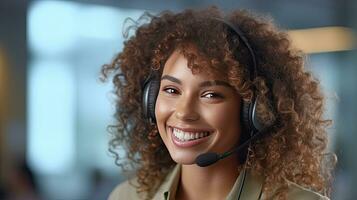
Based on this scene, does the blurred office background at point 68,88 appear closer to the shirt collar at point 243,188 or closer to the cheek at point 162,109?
the shirt collar at point 243,188

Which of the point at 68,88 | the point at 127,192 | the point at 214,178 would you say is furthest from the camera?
the point at 68,88

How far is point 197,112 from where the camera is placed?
1614 millimetres

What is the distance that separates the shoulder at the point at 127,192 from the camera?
6.25ft

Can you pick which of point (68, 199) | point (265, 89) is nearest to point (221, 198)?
point (265, 89)

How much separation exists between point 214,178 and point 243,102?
21cm

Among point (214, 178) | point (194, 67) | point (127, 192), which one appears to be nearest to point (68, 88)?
point (127, 192)

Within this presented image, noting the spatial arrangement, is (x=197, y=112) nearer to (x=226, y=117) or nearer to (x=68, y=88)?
(x=226, y=117)

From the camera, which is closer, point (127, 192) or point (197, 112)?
point (197, 112)

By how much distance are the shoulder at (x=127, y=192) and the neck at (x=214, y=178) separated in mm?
201

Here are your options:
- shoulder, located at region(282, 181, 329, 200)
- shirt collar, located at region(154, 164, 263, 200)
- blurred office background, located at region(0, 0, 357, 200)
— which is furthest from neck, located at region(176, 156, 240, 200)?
blurred office background, located at region(0, 0, 357, 200)

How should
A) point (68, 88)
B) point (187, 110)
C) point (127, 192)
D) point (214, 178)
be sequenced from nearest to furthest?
point (187, 110) → point (214, 178) → point (127, 192) → point (68, 88)

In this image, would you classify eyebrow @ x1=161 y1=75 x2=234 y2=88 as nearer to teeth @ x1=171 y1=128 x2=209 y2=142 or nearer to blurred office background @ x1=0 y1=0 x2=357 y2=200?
teeth @ x1=171 y1=128 x2=209 y2=142

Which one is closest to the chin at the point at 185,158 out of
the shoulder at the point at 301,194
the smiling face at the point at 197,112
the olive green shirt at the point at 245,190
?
the smiling face at the point at 197,112

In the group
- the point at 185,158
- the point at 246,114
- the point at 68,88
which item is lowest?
the point at 185,158
